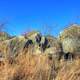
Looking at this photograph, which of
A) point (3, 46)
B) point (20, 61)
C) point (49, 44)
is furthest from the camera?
point (49, 44)

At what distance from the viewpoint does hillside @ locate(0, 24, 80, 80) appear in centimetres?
995

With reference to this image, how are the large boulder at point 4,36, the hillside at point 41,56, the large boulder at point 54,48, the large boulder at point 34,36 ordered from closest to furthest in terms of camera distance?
the hillside at point 41,56, the large boulder at point 54,48, the large boulder at point 34,36, the large boulder at point 4,36

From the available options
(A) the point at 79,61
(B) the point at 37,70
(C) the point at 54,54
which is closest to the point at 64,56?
(C) the point at 54,54

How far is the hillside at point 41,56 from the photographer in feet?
32.7

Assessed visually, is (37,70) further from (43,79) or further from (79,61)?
(79,61)

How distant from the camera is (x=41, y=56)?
35.2ft

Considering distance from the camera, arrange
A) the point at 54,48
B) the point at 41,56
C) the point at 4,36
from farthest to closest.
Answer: the point at 4,36 → the point at 54,48 → the point at 41,56

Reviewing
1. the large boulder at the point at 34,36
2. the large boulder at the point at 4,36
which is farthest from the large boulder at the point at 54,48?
the large boulder at the point at 4,36

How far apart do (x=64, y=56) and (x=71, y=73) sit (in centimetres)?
212

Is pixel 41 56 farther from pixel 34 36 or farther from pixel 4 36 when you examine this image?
pixel 4 36

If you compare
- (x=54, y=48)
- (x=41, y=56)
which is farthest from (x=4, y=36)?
(x=41, y=56)

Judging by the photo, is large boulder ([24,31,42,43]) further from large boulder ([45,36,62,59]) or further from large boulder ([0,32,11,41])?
large boulder ([0,32,11,41])

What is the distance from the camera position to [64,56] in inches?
468

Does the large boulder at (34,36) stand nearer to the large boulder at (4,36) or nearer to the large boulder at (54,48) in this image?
the large boulder at (54,48)
